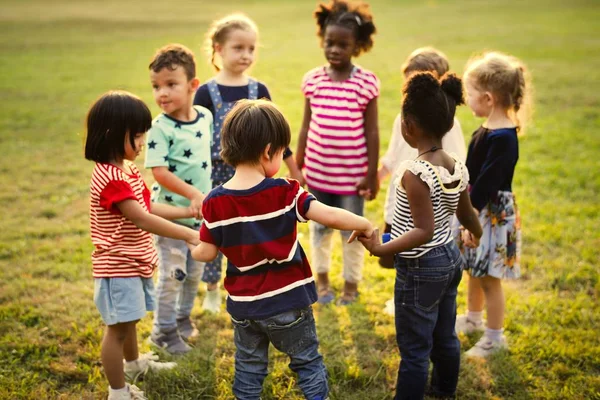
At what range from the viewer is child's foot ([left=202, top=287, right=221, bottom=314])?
4562 millimetres

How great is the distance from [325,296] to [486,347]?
1306 millimetres

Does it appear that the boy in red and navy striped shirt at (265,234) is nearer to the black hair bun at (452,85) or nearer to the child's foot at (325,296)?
the black hair bun at (452,85)

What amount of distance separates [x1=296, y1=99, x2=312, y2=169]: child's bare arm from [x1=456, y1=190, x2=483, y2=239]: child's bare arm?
1.83m

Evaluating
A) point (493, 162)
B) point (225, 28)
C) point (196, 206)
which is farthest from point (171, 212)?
point (493, 162)

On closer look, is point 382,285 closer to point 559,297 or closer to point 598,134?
point 559,297

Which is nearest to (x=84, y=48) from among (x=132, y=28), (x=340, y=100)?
(x=132, y=28)

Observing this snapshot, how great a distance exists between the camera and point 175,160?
3.86 m

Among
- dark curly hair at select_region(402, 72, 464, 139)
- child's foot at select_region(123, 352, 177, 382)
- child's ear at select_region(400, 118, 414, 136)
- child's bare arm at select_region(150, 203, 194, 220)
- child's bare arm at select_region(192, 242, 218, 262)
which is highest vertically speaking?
dark curly hair at select_region(402, 72, 464, 139)

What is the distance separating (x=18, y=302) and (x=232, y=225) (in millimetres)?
2701

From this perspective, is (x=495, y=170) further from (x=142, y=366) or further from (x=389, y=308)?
(x=142, y=366)

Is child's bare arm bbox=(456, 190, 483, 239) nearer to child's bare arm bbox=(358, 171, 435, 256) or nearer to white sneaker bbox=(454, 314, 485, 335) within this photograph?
child's bare arm bbox=(358, 171, 435, 256)

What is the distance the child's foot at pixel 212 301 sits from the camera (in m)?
4.56

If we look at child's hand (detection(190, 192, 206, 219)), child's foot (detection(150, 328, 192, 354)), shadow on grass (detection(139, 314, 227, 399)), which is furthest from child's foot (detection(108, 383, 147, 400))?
child's hand (detection(190, 192, 206, 219))

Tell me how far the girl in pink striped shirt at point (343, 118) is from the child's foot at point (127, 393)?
68.8 inches
